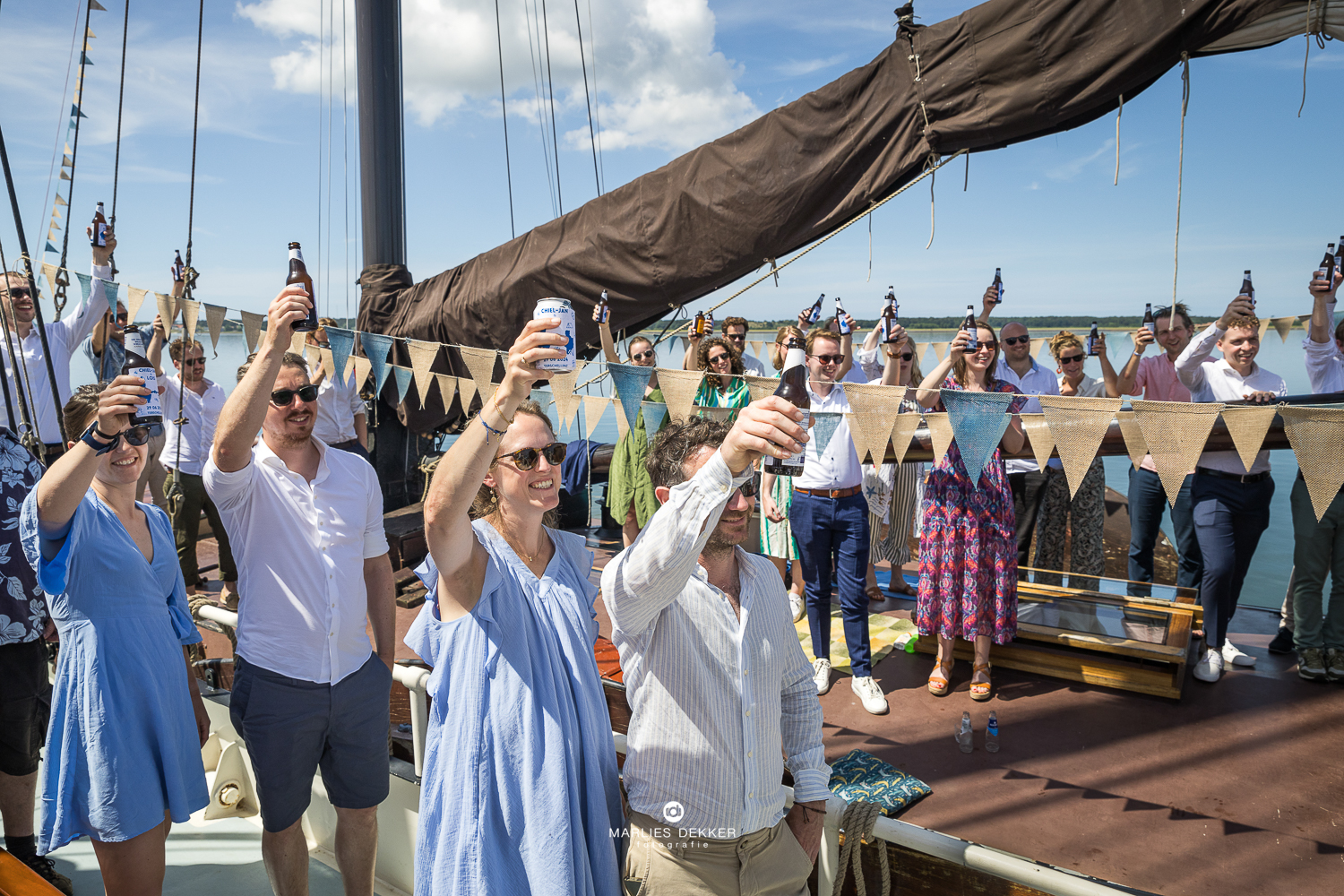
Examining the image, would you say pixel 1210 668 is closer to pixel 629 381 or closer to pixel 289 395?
pixel 629 381

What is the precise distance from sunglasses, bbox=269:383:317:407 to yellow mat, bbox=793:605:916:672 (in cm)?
301

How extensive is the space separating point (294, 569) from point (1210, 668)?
4.45m

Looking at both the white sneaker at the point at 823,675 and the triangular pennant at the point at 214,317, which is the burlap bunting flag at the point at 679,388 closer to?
the white sneaker at the point at 823,675

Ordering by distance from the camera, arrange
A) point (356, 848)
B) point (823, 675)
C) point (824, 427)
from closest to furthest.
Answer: point (356, 848)
point (824, 427)
point (823, 675)

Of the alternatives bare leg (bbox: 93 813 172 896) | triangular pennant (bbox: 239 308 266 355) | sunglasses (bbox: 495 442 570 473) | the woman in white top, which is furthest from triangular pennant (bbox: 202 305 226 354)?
the woman in white top

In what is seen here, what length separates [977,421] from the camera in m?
3.29

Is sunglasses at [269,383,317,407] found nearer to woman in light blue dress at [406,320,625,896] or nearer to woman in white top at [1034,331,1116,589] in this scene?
woman in light blue dress at [406,320,625,896]

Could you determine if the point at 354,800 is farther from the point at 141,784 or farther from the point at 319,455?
the point at 319,455

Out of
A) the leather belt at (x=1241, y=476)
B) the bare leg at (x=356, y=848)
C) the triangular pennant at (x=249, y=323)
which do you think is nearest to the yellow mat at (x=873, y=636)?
the leather belt at (x=1241, y=476)

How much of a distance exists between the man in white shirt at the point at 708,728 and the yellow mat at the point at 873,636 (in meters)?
2.62

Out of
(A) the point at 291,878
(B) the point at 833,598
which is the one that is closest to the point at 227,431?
(A) the point at 291,878

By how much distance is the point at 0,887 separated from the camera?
169 cm

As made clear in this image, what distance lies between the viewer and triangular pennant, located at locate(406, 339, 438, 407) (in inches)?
188

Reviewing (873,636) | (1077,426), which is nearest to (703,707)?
(1077,426)
